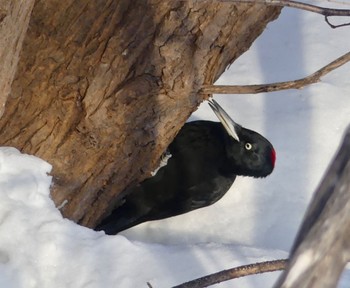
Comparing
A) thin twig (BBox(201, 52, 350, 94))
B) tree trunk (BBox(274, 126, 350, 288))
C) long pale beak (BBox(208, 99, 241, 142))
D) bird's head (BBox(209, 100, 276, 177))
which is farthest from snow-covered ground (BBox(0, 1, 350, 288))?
tree trunk (BBox(274, 126, 350, 288))

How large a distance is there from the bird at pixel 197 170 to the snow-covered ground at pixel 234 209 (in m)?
0.09

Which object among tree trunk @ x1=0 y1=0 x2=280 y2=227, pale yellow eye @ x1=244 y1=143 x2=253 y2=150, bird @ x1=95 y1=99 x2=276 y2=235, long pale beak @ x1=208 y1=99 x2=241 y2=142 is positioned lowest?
bird @ x1=95 y1=99 x2=276 y2=235

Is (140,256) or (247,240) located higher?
(140,256)

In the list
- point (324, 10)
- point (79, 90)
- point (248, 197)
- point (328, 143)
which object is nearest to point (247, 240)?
point (248, 197)

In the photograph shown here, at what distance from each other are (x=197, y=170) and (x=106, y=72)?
104 cm

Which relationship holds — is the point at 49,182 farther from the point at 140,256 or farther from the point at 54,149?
the point at 140,256

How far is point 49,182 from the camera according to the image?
2373 millimetres

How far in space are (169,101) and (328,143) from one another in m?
1.16

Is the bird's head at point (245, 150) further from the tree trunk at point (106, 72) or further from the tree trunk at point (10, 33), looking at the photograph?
the tree trunk at point (10, 33)

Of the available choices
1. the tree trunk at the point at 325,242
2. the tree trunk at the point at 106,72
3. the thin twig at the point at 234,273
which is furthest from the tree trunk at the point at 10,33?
the tree trunk at the point at 325,242

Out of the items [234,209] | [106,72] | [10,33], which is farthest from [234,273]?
[234,209]

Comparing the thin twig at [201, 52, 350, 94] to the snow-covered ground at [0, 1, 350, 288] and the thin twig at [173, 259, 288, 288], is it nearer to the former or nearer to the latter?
the snow-covered ground at [0, 1, 350, 288]

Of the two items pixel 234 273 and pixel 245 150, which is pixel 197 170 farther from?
pixel 234 273

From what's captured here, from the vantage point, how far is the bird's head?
323 centimetres
